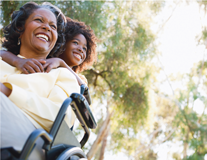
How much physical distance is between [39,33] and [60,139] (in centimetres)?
70

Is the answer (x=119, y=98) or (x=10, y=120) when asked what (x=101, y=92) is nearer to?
(x=119, y=98)

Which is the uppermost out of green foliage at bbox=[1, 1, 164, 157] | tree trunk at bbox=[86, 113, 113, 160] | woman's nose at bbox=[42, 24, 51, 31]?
woman's nose at bbox=[42, 24, 51, 31]

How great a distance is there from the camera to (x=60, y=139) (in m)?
0.81

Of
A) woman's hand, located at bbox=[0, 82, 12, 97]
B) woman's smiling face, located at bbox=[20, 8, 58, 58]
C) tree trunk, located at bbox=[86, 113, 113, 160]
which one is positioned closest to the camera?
woman's hand, located at bbox=[0, 82, 12, 97]

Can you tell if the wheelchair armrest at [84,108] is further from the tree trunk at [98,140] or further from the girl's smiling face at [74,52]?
the tree trunk at [98,140]

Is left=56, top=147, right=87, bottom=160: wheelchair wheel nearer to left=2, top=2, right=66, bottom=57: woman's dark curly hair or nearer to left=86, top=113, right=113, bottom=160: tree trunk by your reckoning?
left=2, top=2, right=66, bottom=57: woman's dark curly hair

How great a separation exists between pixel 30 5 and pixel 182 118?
6.87 meters

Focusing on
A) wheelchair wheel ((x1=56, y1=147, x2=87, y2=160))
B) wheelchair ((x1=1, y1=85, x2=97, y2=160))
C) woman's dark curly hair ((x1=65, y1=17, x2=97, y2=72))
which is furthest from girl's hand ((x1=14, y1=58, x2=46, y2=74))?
woman's dark curly hair ((x1=65, y1=17, x2=97, y2=72))

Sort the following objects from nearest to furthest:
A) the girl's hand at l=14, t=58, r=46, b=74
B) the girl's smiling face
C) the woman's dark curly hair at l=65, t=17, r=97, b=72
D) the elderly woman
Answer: the elderly woman, the girl's hand at l=14, t=58, r=46, b=74, the girl's smiling face, the woman's dark curly hair at l=65, t=17, r=97, b=72

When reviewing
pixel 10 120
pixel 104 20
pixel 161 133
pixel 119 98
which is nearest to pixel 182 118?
pixel 119 98

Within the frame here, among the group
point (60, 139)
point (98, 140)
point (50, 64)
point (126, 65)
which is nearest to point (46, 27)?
point (50, 64)

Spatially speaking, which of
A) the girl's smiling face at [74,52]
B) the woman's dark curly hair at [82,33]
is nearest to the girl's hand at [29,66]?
the girl's smiling face at [74,52]

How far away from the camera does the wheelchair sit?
0.56 metres

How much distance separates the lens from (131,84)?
15.7 feet
